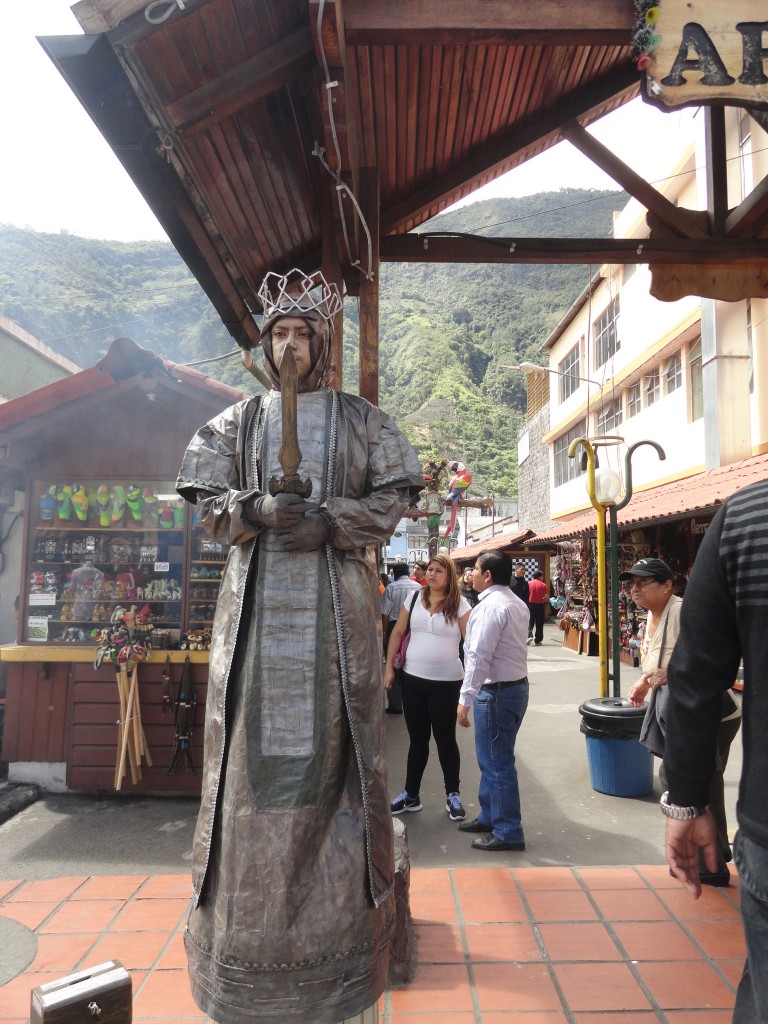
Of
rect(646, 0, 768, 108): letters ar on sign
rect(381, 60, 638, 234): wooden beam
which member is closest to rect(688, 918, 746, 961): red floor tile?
rect(646, 0, 768, 108): letters ar on sign

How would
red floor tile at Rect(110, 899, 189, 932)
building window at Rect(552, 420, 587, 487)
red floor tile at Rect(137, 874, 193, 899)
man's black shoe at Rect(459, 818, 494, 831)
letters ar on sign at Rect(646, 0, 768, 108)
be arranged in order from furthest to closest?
1. building window at Rect(552, 420, 587, 487)
2. man's black shoe at Rect(459, 818, 494, 831)
3. red floor tile at Rect(137, 874, 193, 899)
4. red floor tile at Rect(110, 899, 189, 932)
5. letters ar on sign at Rect(646, 0, 768, 108)

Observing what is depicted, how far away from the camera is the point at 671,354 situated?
1403cm

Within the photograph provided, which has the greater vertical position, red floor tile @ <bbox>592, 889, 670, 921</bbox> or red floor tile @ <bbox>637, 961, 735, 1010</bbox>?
red floor tile @ <bbox>592, 889, 670, 921</bbox>

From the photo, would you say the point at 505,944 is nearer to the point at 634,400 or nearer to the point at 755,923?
the point at 755,923

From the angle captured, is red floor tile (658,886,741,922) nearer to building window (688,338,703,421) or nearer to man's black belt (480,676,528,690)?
man's black belt (480,676,528,690)

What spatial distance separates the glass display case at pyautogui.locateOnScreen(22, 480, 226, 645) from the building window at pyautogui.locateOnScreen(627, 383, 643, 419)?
1279cm

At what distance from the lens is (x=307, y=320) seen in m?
2.32

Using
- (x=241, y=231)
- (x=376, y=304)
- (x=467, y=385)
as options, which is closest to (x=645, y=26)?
(x=376, y=304)

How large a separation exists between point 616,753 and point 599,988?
2.79 metres

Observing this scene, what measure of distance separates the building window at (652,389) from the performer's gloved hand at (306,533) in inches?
553

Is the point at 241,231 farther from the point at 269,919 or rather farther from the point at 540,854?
Result: the point at 540,854

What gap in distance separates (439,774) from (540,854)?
1797 millimetres

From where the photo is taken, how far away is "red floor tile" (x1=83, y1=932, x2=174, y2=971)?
2770 mm

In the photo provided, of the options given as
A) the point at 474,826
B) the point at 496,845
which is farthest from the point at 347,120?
the point at 474,826
